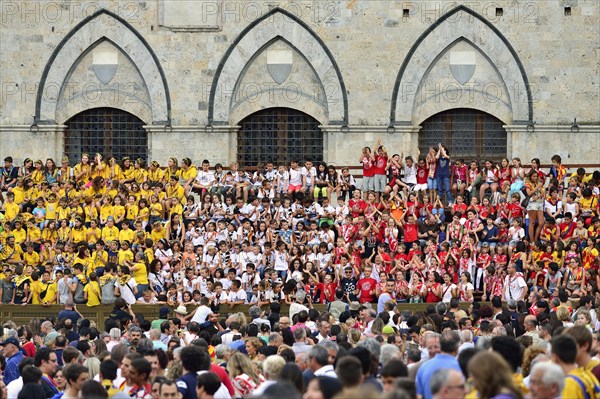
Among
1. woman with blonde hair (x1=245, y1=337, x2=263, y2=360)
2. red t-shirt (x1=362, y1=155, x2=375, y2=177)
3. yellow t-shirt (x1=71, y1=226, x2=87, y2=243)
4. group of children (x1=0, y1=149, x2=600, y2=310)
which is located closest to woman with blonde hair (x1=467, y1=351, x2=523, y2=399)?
woman with blonde hair (x1=245, y1=337, x2=263, y2=360)

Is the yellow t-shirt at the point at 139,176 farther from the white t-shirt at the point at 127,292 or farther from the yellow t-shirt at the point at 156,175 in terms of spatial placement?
the white t-shirt at the point at 127,292

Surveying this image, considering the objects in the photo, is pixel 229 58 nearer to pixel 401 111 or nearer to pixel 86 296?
pixel 401 111

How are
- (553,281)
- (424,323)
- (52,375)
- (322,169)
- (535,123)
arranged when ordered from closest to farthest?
(52,375) → (424,323) → (553,281) → (322,169) → (535,123)

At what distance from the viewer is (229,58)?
41.7 m

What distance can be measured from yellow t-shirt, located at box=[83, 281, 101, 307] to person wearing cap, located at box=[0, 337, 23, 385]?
34.8 ft

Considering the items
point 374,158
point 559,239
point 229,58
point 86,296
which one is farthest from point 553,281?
point 229,58

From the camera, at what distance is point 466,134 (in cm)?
4128

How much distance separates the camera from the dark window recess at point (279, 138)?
136 ft

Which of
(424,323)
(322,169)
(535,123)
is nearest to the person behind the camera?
(424,323)

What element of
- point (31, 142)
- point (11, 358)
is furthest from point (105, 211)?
point (11, 358)

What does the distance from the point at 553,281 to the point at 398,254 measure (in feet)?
12.3

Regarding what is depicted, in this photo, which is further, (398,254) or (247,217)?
(247,217)

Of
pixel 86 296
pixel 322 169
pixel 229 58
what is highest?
pixel 229 58

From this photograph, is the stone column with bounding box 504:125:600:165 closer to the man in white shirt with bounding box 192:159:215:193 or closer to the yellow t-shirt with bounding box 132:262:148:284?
the man in white shirt with bounding box 192:159:215:193
